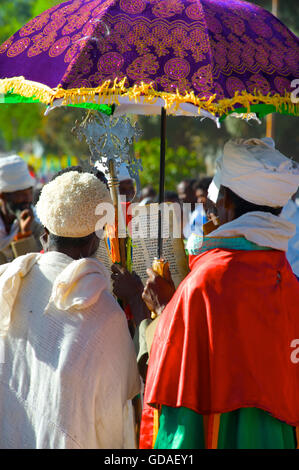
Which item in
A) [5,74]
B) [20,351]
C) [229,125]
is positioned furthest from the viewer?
[229,125]

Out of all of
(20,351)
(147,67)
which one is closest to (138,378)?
(20,351)

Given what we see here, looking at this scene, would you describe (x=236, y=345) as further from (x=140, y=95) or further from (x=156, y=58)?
(x=156, y=58)

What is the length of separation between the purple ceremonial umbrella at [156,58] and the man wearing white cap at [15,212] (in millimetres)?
3067

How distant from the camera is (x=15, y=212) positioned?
7125 millimetres

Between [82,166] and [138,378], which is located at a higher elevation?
Result: [82,166]

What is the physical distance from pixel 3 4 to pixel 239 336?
42105 millimetres

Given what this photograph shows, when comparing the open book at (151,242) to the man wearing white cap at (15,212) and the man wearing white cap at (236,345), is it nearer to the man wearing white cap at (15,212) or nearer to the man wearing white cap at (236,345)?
the man wearing white cap at (236,345)

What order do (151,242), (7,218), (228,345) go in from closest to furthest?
(228,345) < (151,242) < (7,218)

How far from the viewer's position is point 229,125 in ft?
79.2

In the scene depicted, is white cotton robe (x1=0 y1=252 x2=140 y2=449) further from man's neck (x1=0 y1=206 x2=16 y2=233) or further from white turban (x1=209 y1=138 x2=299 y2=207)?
man's neck (x1=0 y1=206 x2=16 y2=233)

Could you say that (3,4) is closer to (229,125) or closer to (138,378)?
(229,125)

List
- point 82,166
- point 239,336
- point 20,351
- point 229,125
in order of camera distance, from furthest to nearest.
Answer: point 229,125
point 82,166
point 20,351
point 239,336

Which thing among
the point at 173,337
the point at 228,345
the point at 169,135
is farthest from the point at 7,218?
the point at 169,135

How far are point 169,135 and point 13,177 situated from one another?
1979 cm
